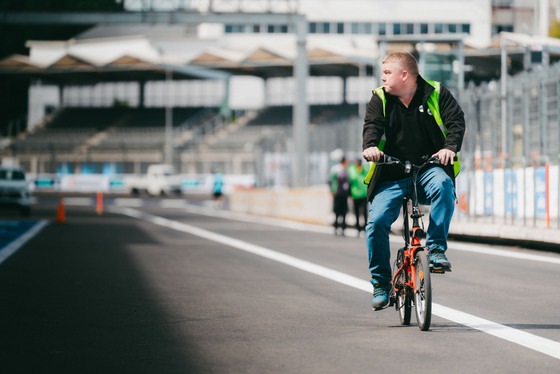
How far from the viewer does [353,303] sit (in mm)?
9773

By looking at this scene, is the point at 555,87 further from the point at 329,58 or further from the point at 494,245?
the point at 329,58

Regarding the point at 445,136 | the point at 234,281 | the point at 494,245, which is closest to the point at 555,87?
the point at 494,245

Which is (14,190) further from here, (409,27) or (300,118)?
(409,27)

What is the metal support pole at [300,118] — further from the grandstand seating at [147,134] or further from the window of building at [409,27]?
the window of building at [409,27]

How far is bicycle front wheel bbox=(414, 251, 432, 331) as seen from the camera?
23.9 ft

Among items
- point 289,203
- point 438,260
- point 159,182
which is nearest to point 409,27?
point 159,182

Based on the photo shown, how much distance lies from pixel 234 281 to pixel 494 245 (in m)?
8.96

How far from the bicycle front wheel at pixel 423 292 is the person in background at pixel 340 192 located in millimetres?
16510

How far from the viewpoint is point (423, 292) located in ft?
24.3

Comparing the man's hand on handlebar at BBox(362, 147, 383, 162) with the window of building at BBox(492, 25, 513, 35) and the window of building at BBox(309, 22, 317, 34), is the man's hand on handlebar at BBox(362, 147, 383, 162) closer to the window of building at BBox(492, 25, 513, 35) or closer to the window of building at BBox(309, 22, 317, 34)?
the window of building at BBox(309, 22, 317, 34)

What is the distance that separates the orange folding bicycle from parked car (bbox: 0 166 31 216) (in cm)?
2782

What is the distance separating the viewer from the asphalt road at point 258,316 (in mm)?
6492

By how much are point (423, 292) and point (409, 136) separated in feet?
3.58

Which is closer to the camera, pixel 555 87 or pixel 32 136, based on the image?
pixel 555 87
